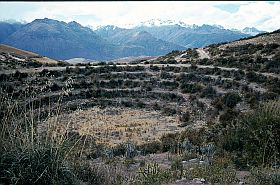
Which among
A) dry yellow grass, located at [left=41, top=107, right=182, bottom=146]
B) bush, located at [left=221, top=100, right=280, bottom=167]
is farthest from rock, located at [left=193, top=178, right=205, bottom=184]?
dry yellow grass, located at [left=41, top=107, right=182, bottom=146]

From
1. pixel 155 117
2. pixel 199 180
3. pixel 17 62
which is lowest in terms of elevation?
pixel 155 117

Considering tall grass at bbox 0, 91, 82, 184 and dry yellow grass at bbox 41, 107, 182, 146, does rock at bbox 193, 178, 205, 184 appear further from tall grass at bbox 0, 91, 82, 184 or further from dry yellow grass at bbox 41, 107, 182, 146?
dry yellow grass at bbox 41, 107, 182, 146

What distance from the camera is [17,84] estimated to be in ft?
103

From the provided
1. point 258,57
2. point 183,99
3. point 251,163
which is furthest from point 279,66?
point 251,163

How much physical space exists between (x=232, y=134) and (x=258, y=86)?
21341 millimetres

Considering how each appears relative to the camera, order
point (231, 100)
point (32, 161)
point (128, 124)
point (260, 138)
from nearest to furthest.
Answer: point (32, 161) < point (260, 138) < point (128, 124) < point (231, 100)

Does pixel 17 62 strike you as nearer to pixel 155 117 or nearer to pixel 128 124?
pixel 155 117

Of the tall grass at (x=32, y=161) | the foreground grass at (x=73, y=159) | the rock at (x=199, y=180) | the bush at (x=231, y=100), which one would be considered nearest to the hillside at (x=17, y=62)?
the bush at (x=231, y=100)

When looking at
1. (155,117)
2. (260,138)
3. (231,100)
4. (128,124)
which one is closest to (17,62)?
(155,117)

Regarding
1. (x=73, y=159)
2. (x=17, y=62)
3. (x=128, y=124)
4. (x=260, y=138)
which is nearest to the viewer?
(x=73, y=159)

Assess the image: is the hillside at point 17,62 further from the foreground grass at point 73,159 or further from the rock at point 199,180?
the rock at point 199,180

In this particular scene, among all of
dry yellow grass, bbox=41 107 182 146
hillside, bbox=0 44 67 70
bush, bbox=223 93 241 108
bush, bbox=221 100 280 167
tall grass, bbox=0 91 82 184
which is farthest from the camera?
hillside, bbox=0 44 67 70

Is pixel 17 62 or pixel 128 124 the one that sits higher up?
pixel 17 62

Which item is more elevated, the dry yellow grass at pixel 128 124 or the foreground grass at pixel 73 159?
the foreground grass at pixel 73 159
